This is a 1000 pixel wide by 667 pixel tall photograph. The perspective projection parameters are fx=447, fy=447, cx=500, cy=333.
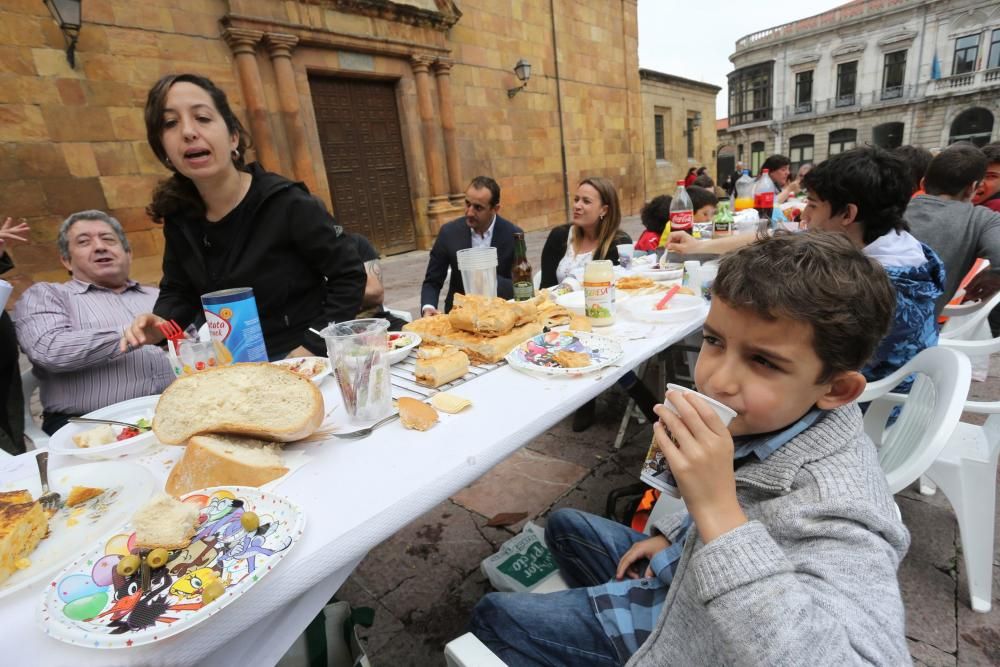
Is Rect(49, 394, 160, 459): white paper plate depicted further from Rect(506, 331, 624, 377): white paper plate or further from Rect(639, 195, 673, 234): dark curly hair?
Rect(639, 195, 673, 234): dark curly hair

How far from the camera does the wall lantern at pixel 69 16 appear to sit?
5.33m

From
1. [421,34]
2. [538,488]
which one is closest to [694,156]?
[421,34]

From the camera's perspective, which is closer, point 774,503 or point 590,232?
point 774,503

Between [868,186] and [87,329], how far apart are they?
3756 mm

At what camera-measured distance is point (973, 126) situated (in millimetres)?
27172

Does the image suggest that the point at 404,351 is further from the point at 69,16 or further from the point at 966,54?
the point at 966,54

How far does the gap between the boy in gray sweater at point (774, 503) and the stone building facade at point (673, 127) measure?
702 inches

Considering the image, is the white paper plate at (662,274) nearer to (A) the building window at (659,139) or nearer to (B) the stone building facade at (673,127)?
(B) the stone building facade at (673,127)

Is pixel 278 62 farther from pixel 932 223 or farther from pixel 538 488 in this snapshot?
pixel 932 223

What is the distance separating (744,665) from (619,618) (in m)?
0.48

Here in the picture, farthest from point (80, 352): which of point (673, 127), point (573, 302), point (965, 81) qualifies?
point (965, 81)

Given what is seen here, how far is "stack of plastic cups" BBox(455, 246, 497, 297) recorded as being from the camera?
226cm

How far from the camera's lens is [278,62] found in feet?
24.7

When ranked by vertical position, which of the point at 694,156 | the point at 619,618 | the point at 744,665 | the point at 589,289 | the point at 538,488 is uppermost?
the point at 694,156
